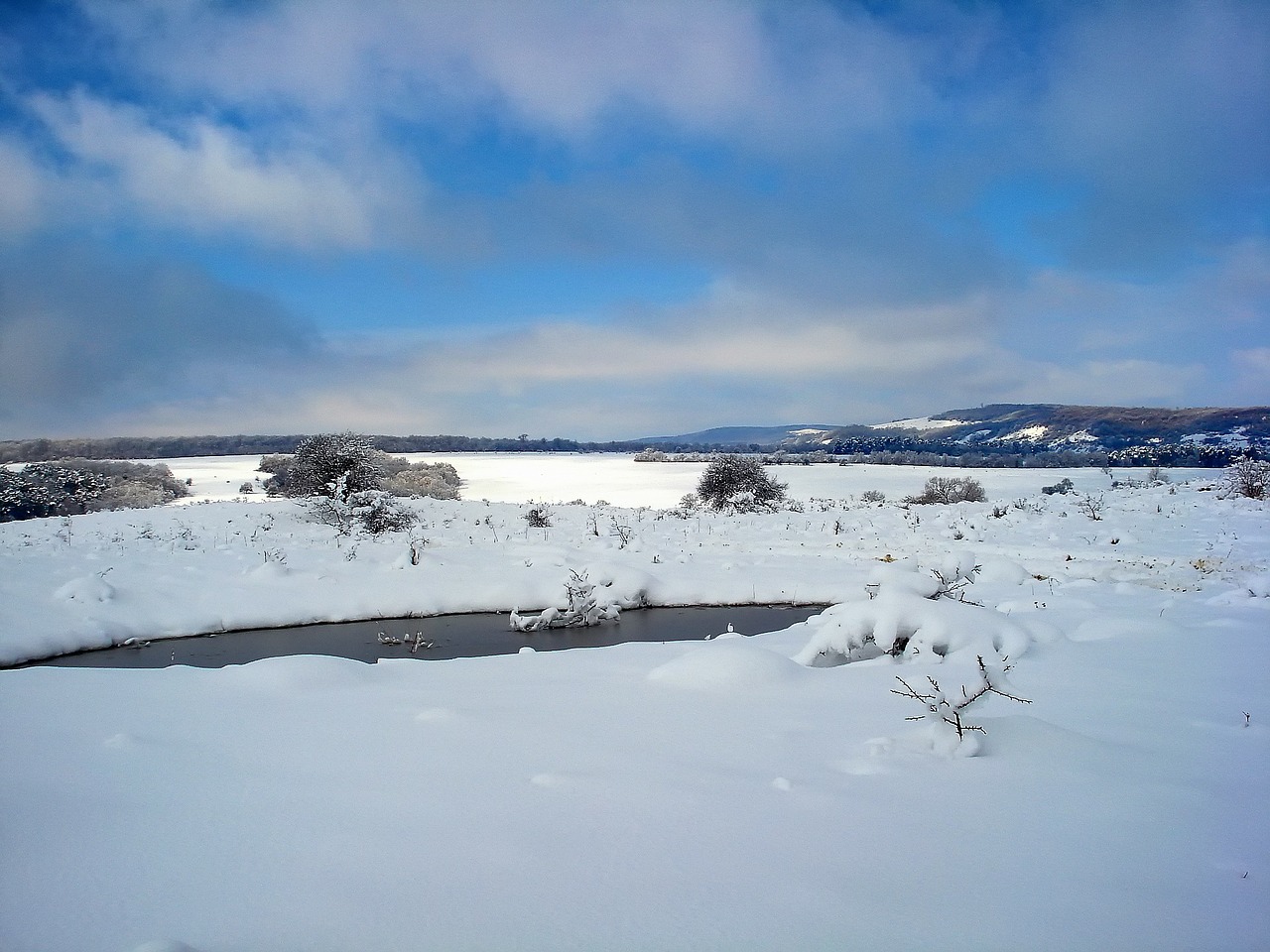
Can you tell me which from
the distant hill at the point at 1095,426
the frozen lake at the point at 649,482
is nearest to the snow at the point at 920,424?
the distant hill at the point at 1095,426

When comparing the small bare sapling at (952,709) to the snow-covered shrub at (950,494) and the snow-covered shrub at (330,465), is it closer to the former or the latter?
the snow-covered shrub at (330,465)

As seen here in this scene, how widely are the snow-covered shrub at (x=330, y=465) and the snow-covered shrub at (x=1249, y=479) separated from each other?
22805mm

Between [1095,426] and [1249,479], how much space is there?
1598 inches

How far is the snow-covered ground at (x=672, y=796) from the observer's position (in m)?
1.97

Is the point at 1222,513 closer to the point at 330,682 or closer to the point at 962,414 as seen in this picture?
the point at 330,682

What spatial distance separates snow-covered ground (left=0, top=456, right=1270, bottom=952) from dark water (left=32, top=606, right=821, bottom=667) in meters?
2.93

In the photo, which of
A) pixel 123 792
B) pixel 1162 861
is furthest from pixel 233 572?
pixel 1162 861

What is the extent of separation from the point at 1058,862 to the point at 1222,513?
17.6m

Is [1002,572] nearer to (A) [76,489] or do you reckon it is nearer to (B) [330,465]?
(B) [330,465]

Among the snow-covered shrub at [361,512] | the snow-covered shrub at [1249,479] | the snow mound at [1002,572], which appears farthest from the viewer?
the snow-covered shrub at [1249,479]

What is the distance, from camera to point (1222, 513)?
1549 cm

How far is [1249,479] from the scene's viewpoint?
60.0ft

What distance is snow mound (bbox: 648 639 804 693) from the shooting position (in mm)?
4562

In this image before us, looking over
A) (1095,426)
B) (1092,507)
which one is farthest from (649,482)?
(1095,426)
